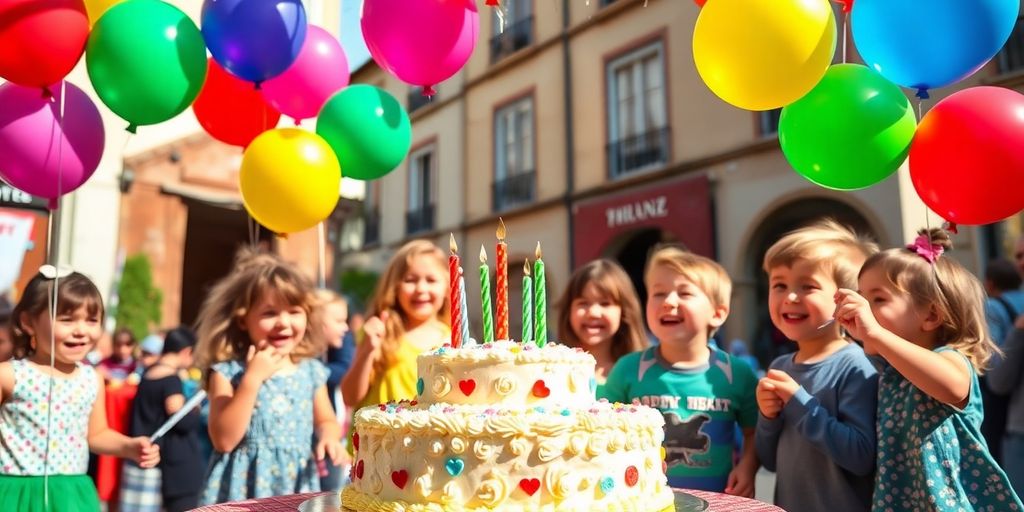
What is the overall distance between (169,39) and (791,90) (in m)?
1.93

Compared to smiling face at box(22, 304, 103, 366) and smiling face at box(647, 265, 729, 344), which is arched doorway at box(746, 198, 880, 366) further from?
smiling face at box(22, 304, 103, 366)

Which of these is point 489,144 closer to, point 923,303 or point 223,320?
point 223,320

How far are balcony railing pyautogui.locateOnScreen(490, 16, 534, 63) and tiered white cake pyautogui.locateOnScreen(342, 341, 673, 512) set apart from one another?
11.9 meters

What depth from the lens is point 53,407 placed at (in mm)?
2812

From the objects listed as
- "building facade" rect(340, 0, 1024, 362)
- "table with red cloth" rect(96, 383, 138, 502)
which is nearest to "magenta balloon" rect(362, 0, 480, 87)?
"table with red cloth" rect(96, 383, 138, 502)

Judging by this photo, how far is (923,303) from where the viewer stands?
230cm

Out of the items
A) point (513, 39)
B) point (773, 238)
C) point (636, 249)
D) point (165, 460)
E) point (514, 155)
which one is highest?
point (513, 39)

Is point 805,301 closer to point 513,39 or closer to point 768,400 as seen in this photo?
point 768,400

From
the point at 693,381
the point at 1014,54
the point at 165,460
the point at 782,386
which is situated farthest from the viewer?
the point at 1014,54

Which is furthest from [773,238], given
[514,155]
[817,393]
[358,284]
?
[358,284]

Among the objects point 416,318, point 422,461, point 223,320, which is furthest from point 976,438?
point 223,320

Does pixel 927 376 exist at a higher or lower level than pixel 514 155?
lower

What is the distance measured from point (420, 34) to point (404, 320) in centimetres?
123

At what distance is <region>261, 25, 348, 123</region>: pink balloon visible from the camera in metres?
3.02
